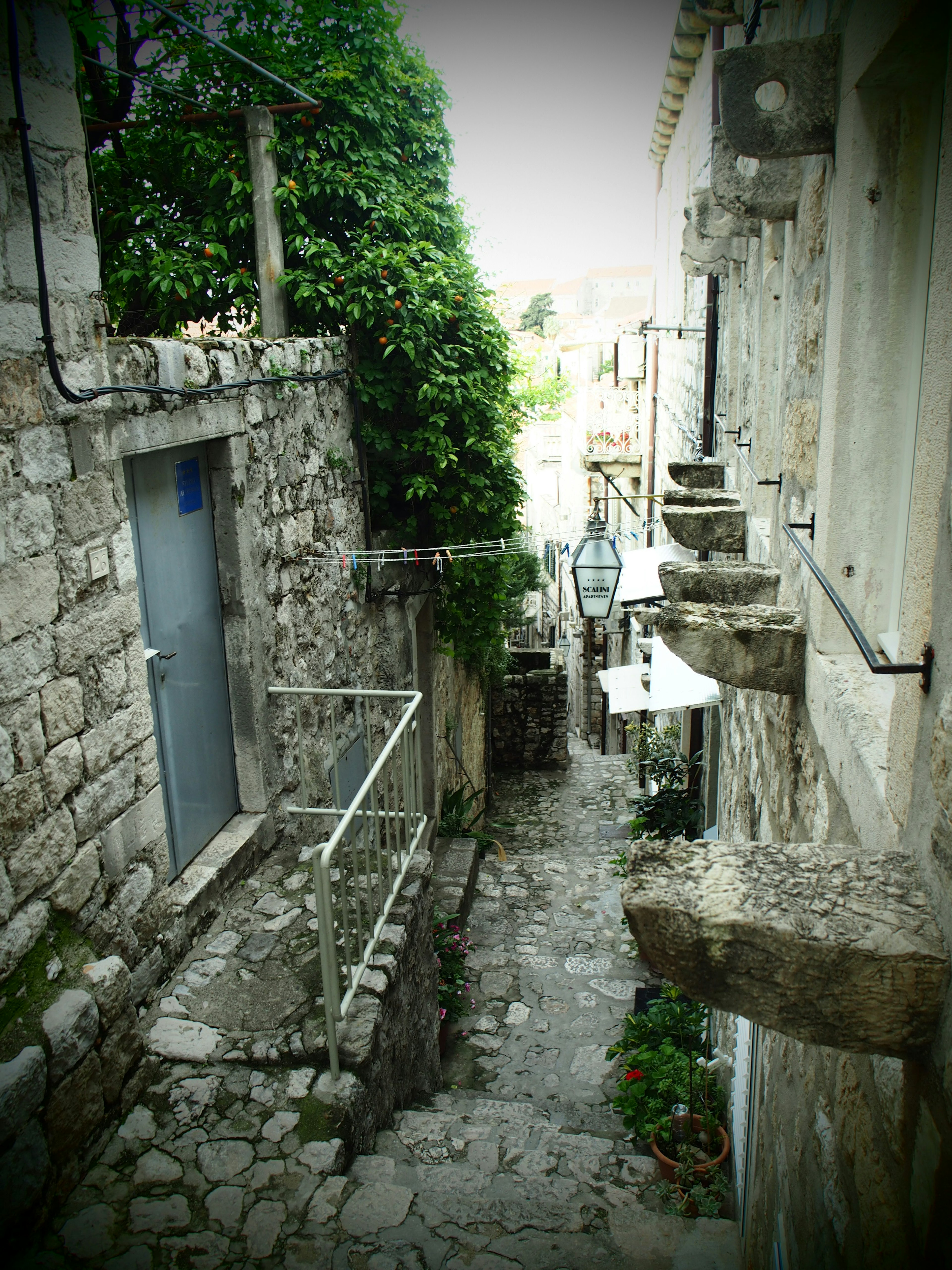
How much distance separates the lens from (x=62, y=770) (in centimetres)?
271

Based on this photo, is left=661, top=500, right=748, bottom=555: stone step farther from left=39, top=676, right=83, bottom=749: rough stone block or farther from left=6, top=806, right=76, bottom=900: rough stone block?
left=6, top=806, right=76, bottom=900: rough stone block

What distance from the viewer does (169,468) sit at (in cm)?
373

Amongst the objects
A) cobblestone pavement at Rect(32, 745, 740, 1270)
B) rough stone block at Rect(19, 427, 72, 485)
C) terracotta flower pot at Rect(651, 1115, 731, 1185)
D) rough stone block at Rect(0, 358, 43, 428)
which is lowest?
terracotta flower pot at Rect(651, 1115, 731, 1185)

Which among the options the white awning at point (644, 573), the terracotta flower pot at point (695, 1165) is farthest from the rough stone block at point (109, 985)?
the white awning at point (644, 573)

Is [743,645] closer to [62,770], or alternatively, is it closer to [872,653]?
[872,653]

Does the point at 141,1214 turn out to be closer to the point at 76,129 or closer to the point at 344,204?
the point at 76,129

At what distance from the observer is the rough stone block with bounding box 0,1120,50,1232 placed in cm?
226

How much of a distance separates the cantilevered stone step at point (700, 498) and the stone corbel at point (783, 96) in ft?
6.73

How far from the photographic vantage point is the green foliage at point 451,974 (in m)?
5.40

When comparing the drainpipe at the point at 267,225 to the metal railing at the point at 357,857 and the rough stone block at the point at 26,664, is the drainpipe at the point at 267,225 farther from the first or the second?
the rough stone block at the point at 26,664

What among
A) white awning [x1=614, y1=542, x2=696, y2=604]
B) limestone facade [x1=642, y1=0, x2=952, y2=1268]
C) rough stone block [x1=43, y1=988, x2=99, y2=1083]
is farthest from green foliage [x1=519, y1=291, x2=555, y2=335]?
rough stone block [x1=43, y1=988, x2=99, y2=1083]

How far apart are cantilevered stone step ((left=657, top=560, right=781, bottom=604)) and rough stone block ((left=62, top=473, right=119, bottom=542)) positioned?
1.97 meters

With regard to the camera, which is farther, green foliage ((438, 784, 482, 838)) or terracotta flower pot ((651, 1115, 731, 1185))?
green foliage ((438, 784, 482, 838))

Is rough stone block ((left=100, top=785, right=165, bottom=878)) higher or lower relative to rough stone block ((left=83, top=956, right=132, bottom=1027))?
higher
